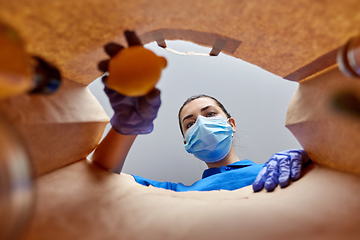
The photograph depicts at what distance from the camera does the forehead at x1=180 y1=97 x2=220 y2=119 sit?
55.3 inches

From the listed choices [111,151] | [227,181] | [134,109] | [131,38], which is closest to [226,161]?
[227,181]

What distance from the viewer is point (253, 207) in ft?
1.98

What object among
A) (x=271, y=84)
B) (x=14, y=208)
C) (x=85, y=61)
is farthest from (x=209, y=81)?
(x=14, y=208)

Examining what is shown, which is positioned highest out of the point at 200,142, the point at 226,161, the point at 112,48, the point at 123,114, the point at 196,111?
the point at 112,48

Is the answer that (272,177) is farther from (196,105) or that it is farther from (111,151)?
(196,105)

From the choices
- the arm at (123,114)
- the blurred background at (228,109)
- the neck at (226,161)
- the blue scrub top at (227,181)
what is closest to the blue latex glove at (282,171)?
the blue scrub top at (227,181)

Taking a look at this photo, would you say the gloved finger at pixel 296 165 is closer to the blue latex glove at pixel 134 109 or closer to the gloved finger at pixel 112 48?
the blue latex glove at pixel 134 109

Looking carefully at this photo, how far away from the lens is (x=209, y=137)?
1.22 m

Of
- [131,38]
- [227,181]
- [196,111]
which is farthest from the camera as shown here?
[196,111]

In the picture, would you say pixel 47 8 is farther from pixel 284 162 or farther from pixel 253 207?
pixel 284 162

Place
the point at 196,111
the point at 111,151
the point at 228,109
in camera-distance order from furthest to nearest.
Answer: the point at 228,109
the point at 196,111
the point at 111,151

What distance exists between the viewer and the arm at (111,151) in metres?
0.80

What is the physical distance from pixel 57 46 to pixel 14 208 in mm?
330

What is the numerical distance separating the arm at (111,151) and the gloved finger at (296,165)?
0.58 m
